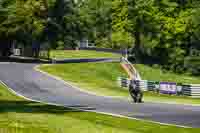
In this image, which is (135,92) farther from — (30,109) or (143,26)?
(143,26)

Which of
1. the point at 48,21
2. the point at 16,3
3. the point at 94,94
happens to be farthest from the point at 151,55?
the point at 94,94

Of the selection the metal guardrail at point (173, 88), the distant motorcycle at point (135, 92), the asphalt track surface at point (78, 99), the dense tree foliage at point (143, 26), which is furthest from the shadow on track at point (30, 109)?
the dense tree foliage at point (143, 26)

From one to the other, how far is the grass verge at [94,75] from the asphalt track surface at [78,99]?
7.00 feet

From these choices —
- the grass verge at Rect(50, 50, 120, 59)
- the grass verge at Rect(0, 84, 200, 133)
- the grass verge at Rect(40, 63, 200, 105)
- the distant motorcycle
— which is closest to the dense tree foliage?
the grass verge at Rect(40, 63, 200, 105)

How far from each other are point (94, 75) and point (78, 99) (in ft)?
84.9

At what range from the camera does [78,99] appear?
4225cm

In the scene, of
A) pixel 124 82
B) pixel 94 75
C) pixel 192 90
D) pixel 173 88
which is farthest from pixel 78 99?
pixel 94 75

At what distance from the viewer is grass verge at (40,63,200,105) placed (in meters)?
53.4

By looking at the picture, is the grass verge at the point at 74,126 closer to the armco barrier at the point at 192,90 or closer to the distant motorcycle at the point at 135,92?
the distant motorcycle at the point at 135,92

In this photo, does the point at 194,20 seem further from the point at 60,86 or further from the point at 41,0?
the point at 60,86

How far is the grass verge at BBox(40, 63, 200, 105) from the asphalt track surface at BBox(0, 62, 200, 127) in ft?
7.00

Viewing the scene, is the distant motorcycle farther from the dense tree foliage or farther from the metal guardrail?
the dense tree foliage

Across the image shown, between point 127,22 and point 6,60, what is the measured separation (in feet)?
77.5

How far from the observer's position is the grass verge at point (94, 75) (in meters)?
53.4
